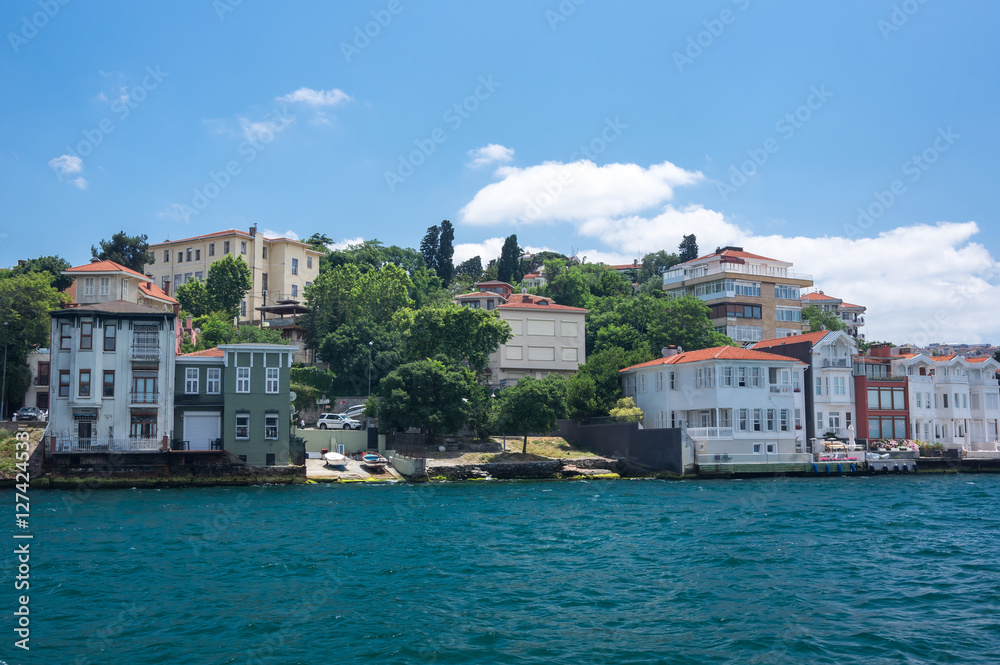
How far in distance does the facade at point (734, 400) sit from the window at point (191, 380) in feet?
105

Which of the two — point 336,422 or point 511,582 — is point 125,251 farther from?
point 511,582

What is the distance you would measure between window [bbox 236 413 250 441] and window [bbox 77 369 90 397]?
8.75 metres

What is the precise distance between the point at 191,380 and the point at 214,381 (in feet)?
4.46

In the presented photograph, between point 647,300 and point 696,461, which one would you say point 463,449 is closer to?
point 696,461

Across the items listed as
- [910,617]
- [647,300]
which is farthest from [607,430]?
[910,617]

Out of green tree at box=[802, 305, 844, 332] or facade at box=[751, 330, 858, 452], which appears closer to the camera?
facade at box=[751, 330, 858, 452]

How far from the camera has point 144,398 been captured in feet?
159

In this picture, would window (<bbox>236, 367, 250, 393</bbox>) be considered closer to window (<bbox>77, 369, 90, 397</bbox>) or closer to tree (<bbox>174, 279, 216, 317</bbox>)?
window (<bbox>77, 369, 90, 397</bbox>)

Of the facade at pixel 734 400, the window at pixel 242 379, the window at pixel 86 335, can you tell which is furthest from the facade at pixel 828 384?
the window at pixel 86 335

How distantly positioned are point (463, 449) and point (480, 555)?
30942 mm

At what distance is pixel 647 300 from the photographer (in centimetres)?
8425

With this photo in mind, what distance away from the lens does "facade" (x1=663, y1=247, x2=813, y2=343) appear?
8825 centimetres

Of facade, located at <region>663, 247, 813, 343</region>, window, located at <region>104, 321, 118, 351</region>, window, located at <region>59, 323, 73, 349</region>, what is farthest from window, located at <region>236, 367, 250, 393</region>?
facade, located at <region>663, 247, 813, 343</region>

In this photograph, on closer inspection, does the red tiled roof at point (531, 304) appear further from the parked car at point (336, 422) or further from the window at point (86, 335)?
the window at point (86, 335)
